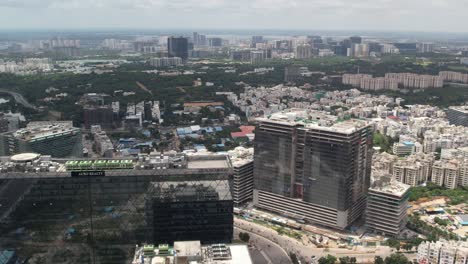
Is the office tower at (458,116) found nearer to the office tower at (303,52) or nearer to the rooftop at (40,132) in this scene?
the rooftop at (40,132)

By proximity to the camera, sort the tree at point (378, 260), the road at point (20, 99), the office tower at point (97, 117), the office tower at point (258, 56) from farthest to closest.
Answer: the office tower at point (258, 56), the road at point (20, 99), the office tower at point (97, 117), the tree at point (378, 260)

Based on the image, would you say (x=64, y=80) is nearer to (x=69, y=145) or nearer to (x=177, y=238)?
(x=69, y=145)

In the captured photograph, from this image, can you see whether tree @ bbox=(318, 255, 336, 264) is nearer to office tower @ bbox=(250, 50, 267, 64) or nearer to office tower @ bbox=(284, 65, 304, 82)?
office tower @ bbox=(284, 65, 304, 82)

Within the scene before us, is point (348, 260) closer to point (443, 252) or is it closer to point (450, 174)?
point (443, 252)

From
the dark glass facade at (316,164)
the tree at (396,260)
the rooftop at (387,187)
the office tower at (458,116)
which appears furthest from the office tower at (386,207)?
the office tower at (458,116)

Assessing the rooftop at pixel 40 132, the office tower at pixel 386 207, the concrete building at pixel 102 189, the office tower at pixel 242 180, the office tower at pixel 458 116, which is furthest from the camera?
the office tower at pixel 458 116

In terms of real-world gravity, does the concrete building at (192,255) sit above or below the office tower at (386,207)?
above

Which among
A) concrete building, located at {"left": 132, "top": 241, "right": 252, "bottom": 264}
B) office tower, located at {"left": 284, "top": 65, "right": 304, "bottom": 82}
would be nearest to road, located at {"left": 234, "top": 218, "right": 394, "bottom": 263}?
concrete building, located at {"left": 132, "top": 241, "right": 252, "bottom": 264}

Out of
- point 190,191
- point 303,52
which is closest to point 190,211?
point 190,191
